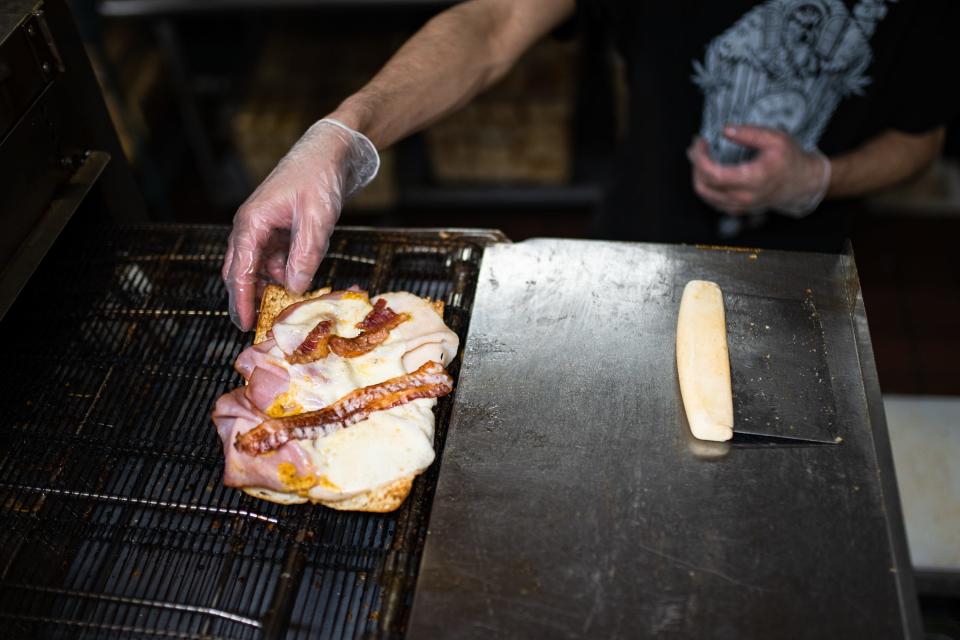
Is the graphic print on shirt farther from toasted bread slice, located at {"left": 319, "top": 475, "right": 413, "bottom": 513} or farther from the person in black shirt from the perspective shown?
toasted bread slice, located at {"left": 319, "top": 475, "right": 413, "bottom": 513}

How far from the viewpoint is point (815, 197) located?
238cm

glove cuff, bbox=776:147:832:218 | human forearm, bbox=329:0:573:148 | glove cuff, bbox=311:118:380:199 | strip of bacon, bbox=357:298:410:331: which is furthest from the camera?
glove cuff, bbox=776:147:832:218

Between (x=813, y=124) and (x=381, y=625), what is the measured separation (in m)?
2.04

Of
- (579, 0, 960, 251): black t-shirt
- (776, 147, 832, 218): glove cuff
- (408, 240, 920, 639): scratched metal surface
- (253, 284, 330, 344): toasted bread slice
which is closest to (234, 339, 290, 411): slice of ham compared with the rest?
(253, 284, 330, 344): toasted bread slice

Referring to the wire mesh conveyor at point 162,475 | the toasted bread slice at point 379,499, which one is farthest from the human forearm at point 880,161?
the toasted bread slice at point 379,499

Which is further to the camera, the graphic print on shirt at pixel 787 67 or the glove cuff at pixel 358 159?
the graphic print on shirt at pixel 787 67

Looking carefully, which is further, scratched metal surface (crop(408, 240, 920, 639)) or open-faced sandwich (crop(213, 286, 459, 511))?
open-faced sandwich (crop(213, 286, 459, 511))

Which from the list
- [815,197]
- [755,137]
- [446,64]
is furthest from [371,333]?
[815,197]

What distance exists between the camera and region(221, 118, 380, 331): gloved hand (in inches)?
68.6

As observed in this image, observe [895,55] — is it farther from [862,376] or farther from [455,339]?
[455,339]

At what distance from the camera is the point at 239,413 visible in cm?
155

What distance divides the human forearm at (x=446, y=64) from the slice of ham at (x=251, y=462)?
836 millimetres

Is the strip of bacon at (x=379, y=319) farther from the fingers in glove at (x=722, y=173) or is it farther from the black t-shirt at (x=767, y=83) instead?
the black t-shirt at (x=767, y=83)

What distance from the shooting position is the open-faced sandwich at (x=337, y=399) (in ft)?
4.87
